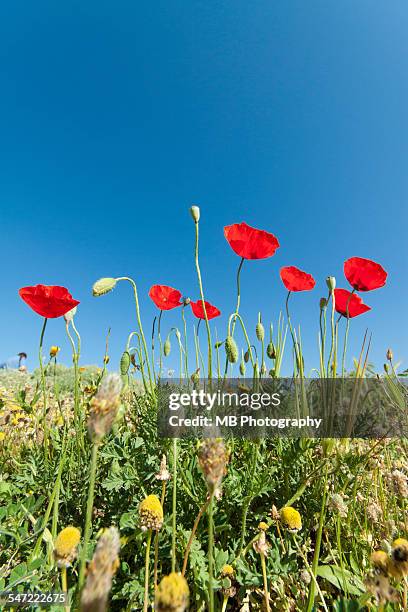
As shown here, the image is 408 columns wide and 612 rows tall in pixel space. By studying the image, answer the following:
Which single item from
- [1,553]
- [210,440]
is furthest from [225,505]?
[210,440]

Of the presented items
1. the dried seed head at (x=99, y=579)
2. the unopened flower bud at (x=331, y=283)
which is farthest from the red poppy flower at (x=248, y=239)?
the dried seed head at (x=99, y=579)

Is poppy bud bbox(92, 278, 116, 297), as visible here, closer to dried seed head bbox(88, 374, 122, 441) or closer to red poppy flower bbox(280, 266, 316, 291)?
red poppy flower bbox(280, 266, 316, 291)

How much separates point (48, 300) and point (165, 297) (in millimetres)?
867

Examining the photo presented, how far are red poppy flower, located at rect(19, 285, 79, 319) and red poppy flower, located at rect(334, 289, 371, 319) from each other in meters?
1.47

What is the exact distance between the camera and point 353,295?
6.95 feet

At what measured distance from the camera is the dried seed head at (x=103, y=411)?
0.57 meters

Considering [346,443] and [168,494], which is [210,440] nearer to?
[168,494]

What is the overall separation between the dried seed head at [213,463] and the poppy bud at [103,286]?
116 centimetres

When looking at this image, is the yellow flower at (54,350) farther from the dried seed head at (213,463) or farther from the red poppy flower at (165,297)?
the dried seed head at (213,463)

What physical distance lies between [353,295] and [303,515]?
1.20 meters

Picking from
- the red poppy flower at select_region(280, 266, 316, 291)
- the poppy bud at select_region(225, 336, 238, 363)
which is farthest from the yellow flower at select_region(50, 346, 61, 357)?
the red poppy flower at select_region(280, 266, 316, 291)

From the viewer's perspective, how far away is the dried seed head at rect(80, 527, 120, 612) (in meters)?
0.43

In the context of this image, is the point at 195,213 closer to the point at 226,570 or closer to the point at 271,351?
the point at 271,351

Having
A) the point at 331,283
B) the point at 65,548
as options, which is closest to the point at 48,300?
the point at 65,548
